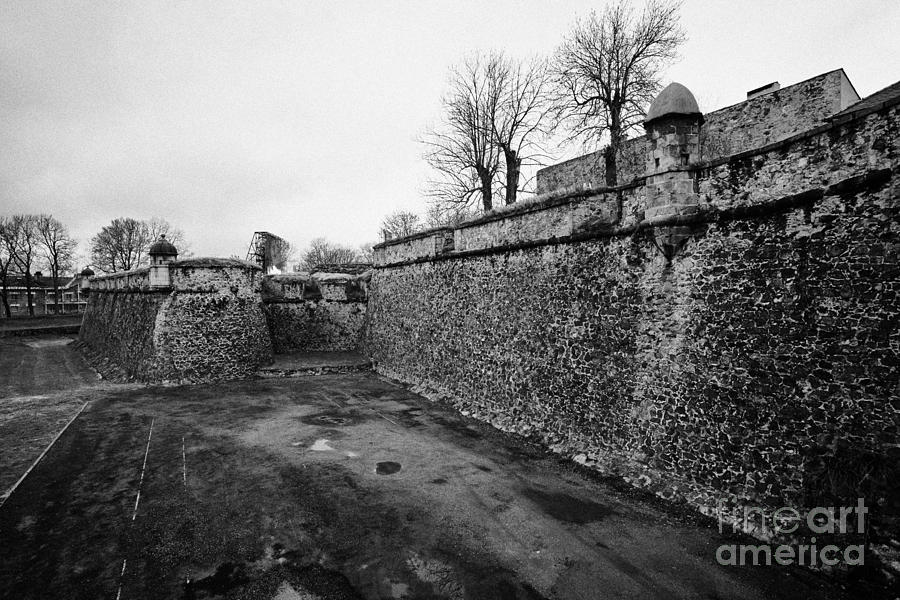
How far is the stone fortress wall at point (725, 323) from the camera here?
523 cm

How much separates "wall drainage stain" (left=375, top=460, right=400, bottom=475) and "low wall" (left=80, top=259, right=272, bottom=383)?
10.4 meters

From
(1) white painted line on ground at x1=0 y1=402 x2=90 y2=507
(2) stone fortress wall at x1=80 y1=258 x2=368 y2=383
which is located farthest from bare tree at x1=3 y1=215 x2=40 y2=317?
(1) white painted line on ground at x1=0 y1=402 x2=90 y2=507

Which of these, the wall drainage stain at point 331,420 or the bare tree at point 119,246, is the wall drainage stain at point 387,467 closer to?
the wall drainage stain at point 331,420

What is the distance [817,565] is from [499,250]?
8512mm

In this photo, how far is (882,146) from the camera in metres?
5.14

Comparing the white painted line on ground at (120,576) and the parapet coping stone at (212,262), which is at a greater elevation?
the parapet coping stone at (212,262)

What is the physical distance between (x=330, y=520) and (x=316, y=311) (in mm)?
15930

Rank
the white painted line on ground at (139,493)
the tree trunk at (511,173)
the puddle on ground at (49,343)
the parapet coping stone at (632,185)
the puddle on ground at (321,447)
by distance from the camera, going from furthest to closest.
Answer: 1. the puddle on ground at (49,343)
2. the tree trunk at (511,173)
3. the puddle on ground at (321,447)
4. the parapet coping stone at (632,185)
5. the white painted line on ground at (139,493)

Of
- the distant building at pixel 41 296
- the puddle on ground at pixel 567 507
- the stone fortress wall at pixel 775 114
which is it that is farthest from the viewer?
the distant building at pixel 41 296

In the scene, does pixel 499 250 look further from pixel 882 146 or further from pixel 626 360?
pixel 882 146

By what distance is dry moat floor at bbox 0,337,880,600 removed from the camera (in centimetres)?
516

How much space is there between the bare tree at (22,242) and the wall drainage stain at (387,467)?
50.2 metres

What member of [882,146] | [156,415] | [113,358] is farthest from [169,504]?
[113,358]

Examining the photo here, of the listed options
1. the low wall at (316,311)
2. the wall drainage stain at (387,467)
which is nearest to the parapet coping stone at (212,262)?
the low wall at (316,311)
